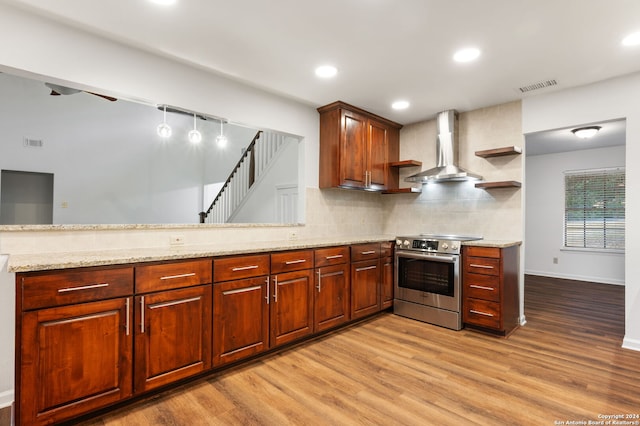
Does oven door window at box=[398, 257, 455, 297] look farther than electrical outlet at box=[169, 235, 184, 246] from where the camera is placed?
Yes

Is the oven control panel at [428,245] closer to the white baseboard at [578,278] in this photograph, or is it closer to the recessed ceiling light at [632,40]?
the recessed ceiling light at [632,40]

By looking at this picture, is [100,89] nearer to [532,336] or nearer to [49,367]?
[49,367]

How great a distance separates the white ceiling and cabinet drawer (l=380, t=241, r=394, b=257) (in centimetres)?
170

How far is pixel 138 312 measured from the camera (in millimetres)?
1971

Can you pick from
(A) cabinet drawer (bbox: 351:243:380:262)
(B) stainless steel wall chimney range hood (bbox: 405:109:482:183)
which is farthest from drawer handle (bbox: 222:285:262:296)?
(B) stainless steel wall chimney range hood (bbox: 405:109:482:183)

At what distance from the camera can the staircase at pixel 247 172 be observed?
543cm

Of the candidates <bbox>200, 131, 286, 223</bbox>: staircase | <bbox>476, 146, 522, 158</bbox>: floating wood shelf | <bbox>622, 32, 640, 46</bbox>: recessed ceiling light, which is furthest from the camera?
<bbox>200, 131, 286, 223</bbox>: staircase

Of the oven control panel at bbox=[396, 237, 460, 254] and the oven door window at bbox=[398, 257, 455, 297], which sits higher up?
the oven control panel at bbox=[396, 237, 460, 254]

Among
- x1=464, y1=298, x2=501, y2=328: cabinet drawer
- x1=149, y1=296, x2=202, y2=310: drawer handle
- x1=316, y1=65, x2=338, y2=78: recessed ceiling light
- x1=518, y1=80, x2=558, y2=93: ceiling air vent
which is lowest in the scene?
x1=464, y1=298, x2=501, y2=328: cabinet drawer

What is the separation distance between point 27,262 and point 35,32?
151 cm

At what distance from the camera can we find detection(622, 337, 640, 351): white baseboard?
2870mm

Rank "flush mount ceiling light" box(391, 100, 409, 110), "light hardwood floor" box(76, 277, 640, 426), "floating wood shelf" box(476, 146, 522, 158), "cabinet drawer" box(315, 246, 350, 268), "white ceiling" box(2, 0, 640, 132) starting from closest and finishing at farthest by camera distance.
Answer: "light hardwood floor" box(76, 277, 640, 426), "white ceiling" box(2, 0, 640, 132), "cabinet drawer" box(315, 246, 350, 268), "floating wood shelf" box(476, 146, 522, 158), "flush mount ceiling light" box(391, 100, 409, 110)

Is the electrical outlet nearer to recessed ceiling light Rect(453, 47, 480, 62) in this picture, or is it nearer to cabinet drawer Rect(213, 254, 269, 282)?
cabinet drawer Rect(213, 254, 269, 282)

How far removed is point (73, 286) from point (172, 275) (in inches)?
20.4
